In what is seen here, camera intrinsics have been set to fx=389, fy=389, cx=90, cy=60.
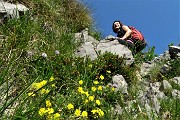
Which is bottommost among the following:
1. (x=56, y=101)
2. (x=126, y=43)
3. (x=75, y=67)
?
(x=56, y=101)

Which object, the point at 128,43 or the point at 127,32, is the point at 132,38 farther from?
the point at 128,43

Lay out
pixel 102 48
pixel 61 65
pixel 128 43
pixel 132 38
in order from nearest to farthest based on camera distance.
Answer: pixel 61 65
pixel 102 48
pixel 128 43
pixel 132 38

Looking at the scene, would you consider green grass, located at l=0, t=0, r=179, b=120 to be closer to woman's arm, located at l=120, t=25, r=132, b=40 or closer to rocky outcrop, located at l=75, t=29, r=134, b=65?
rocky outcrop, located at l=75, t=29, r=134, b=65

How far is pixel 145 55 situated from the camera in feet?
40.4

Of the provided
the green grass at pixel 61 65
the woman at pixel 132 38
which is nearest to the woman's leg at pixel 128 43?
the woman at pixel 132 38

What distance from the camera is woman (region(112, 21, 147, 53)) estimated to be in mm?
11438

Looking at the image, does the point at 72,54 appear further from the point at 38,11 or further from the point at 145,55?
the point at 145,55

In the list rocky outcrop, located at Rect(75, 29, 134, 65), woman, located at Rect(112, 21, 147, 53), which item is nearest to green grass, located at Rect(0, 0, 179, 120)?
rocky outcrop, located at Rect(75, 29, 134, 65)

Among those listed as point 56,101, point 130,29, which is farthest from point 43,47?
point 130,29

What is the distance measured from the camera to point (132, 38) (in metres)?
11.8

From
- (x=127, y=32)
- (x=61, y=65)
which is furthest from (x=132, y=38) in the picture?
(x=61, y=65)

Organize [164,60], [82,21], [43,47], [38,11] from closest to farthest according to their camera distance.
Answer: [43,47], [38,11], [164,60], [82,21]

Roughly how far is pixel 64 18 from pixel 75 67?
13.2 feet

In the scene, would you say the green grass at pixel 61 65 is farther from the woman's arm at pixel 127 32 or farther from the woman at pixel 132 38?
the woman's arm at pixel 127 32
